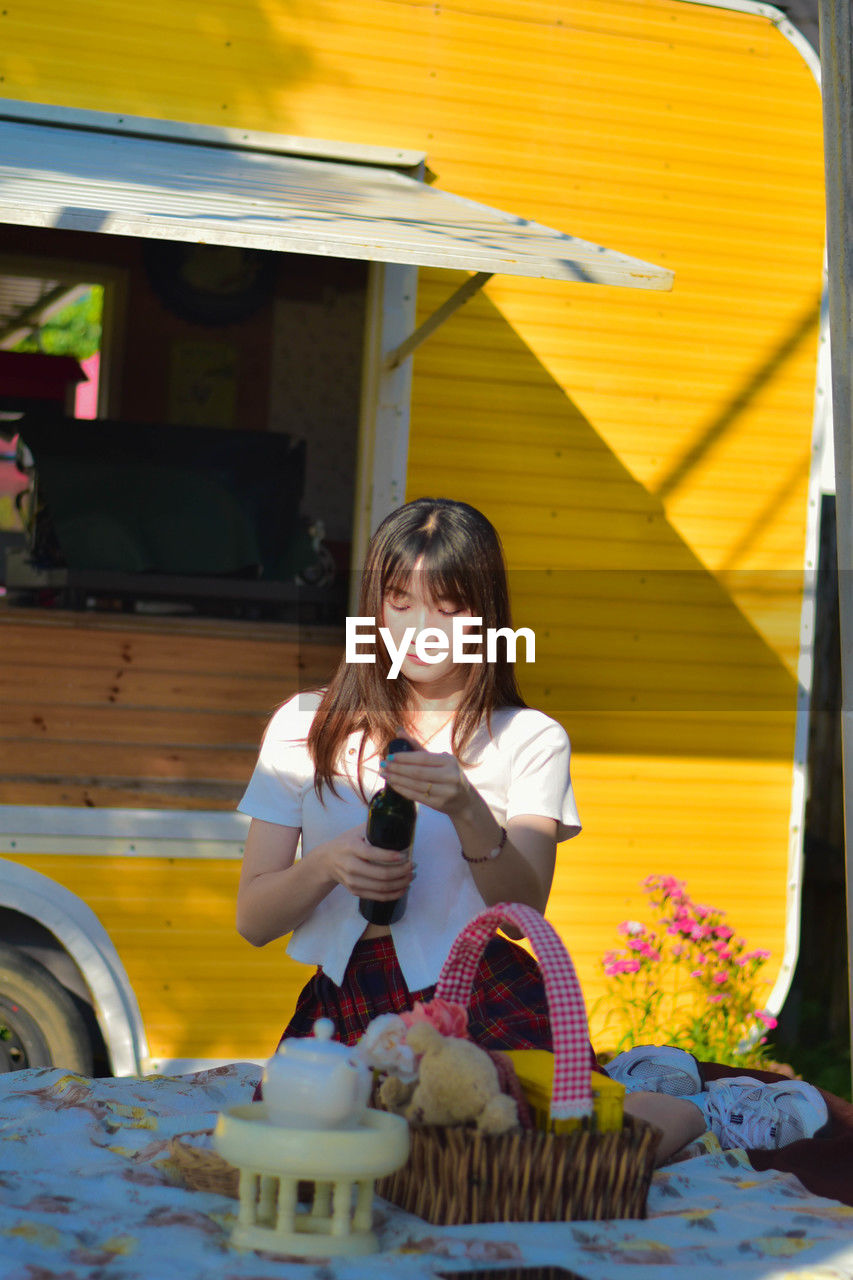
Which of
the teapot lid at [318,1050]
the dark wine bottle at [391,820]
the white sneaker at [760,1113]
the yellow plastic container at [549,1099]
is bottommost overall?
the white sneaker at [760,1113]

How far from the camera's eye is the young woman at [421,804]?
7.19ft

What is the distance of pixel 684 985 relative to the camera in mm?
4770

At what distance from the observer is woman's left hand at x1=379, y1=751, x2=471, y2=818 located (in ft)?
6.11

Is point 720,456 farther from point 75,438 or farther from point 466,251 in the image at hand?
point 75,438

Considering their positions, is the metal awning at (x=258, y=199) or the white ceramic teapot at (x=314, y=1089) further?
the metal awning at (x=258, y=199)

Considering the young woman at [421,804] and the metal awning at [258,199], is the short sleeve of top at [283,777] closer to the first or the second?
the young woman at [421,804]

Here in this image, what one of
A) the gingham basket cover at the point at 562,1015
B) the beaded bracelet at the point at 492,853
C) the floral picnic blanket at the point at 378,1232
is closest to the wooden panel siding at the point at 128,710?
the floral picnic blanket at the point at 378,1232

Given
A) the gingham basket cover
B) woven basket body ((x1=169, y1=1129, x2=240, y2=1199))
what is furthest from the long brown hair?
woven basket body ((x1=169, y1=1129, x2=240, y2=1199))

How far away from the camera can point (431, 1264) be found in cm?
149

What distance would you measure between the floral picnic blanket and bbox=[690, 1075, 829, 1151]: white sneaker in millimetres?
435

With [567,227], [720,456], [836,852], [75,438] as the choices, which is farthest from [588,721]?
[836,852]

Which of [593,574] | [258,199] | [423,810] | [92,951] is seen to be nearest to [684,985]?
[593,574]

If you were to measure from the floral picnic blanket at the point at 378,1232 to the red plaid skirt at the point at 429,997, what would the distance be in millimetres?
322
